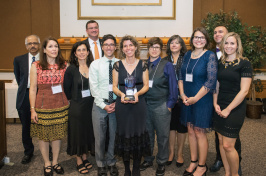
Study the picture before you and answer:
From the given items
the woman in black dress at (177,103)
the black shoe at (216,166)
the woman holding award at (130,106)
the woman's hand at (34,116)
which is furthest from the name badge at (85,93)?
the black shoe at (216,166)

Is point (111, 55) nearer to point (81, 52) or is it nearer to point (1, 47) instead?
point (81, 52)

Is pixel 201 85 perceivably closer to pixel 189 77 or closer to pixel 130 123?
pixel 189 77

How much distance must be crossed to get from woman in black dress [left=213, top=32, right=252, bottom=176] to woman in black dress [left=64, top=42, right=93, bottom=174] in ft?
4.78

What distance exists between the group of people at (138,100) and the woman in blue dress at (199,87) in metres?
0.01

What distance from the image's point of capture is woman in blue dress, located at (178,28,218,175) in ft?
8.43

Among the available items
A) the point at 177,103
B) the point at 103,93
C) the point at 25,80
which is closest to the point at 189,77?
the point at 177,103

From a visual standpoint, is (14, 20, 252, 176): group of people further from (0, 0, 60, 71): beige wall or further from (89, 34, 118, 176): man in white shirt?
(0, 0, 60, 71): beige wall

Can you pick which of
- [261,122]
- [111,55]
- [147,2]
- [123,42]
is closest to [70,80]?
[111,55]

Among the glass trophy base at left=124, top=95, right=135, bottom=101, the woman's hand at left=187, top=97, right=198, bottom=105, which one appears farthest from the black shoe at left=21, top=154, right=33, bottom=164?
the woman's hand at left=187, top=97, right=198, bottom=105

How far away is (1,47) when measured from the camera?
606 cm

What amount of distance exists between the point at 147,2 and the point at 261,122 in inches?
142

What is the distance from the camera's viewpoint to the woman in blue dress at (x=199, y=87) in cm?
257

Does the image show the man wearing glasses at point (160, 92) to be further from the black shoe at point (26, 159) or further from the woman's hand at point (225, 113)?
the black shoe at point (26, 159)

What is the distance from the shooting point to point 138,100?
8.40 feet
